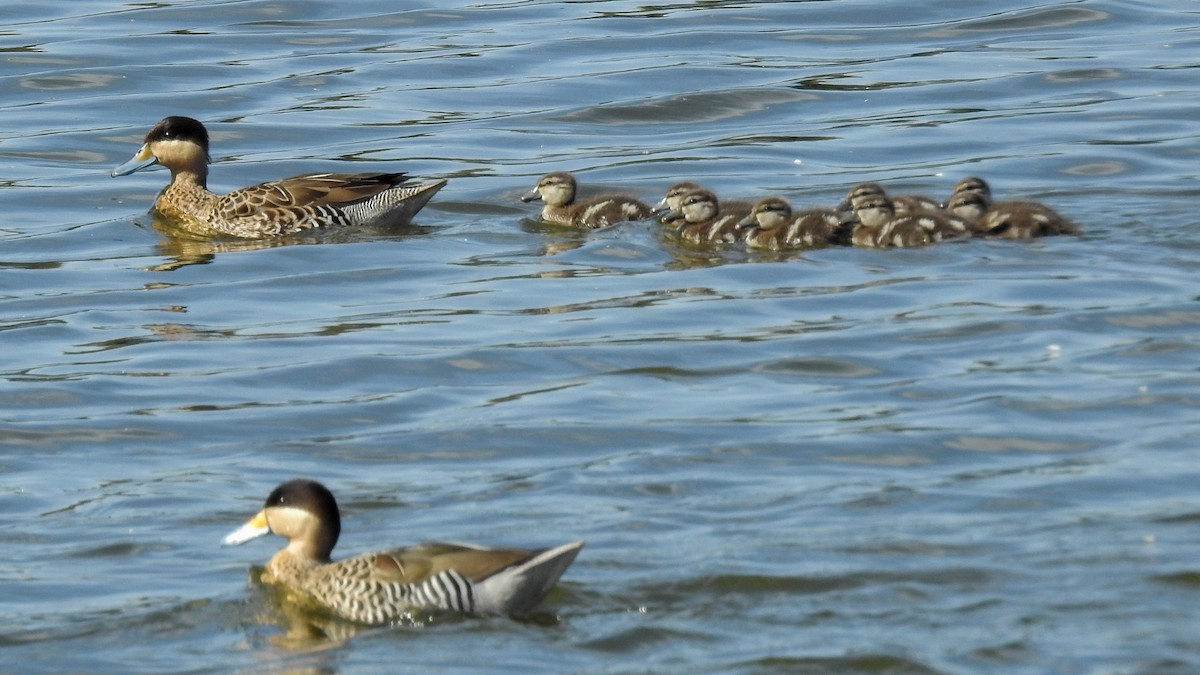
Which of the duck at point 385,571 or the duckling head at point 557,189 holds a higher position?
the duckling head at point 557,189

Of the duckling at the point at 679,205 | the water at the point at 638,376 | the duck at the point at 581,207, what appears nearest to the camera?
the water at the point at 638,376

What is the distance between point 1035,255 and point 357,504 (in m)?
4.52

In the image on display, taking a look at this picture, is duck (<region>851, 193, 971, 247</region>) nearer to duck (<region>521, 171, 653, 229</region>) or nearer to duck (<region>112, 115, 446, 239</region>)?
duck (<region>521, 171, 653, 229</region>)

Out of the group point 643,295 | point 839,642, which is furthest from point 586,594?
point 643,295

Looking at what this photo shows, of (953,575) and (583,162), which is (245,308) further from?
(953,575)

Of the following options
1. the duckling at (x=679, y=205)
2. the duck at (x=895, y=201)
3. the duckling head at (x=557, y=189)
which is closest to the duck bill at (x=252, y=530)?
the duck at (x=895, y=201)

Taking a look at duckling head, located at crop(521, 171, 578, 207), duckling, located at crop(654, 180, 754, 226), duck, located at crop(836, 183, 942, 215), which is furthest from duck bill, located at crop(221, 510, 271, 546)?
duckling head, located at crop(521, 171, 578, 207)

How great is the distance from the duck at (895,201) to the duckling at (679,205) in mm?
597

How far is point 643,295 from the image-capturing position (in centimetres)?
1190

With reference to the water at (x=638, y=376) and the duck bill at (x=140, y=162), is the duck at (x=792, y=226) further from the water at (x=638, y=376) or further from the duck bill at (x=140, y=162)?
the duck bill at (x=140, y=162)

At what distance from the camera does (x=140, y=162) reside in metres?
15.2

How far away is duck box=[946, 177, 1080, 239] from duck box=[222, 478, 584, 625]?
528 centimetres

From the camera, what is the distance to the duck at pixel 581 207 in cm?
1345

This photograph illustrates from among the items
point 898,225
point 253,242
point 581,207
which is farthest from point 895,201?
point 253,242
